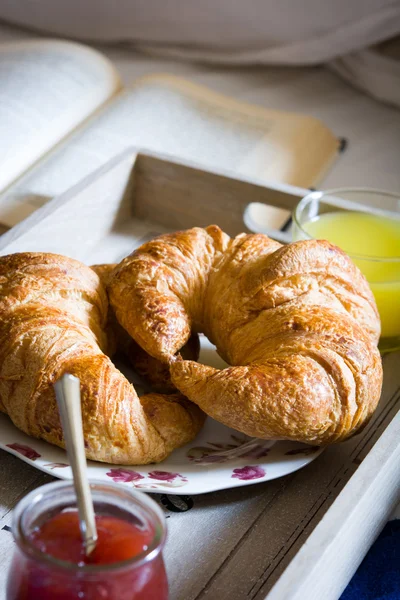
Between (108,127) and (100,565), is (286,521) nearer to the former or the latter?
(100,565)

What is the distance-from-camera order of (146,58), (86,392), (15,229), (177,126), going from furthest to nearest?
(146,58), (177,126), (15,229), (86,392)

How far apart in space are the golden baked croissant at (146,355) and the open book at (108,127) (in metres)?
0.54

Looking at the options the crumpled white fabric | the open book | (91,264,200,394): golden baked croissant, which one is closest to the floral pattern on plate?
(91,264,200,394): golden baked croissant

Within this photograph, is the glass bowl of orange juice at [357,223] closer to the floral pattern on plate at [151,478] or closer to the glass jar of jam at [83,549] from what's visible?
the floral pattern on plate at [151,478]

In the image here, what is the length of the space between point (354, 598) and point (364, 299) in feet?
1.13

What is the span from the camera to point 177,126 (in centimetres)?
188

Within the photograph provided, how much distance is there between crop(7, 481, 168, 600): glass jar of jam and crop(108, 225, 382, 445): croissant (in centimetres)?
24

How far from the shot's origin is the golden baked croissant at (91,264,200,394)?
0.95 m

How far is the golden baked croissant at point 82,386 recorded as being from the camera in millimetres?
817

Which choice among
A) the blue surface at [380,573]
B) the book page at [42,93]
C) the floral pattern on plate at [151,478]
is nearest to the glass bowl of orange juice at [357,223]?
the blue surface at [380,573]

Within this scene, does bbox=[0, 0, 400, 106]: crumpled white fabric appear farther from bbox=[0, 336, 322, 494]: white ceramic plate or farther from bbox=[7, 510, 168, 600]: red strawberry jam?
bbox=[7, 510, 168, 600]: red strawberry jam

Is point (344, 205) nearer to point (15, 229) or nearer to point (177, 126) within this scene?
point (15, 229)

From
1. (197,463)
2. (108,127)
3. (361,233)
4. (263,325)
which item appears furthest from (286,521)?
(108,127)

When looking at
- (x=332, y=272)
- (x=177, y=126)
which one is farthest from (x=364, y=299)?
(x=177, y=126)
